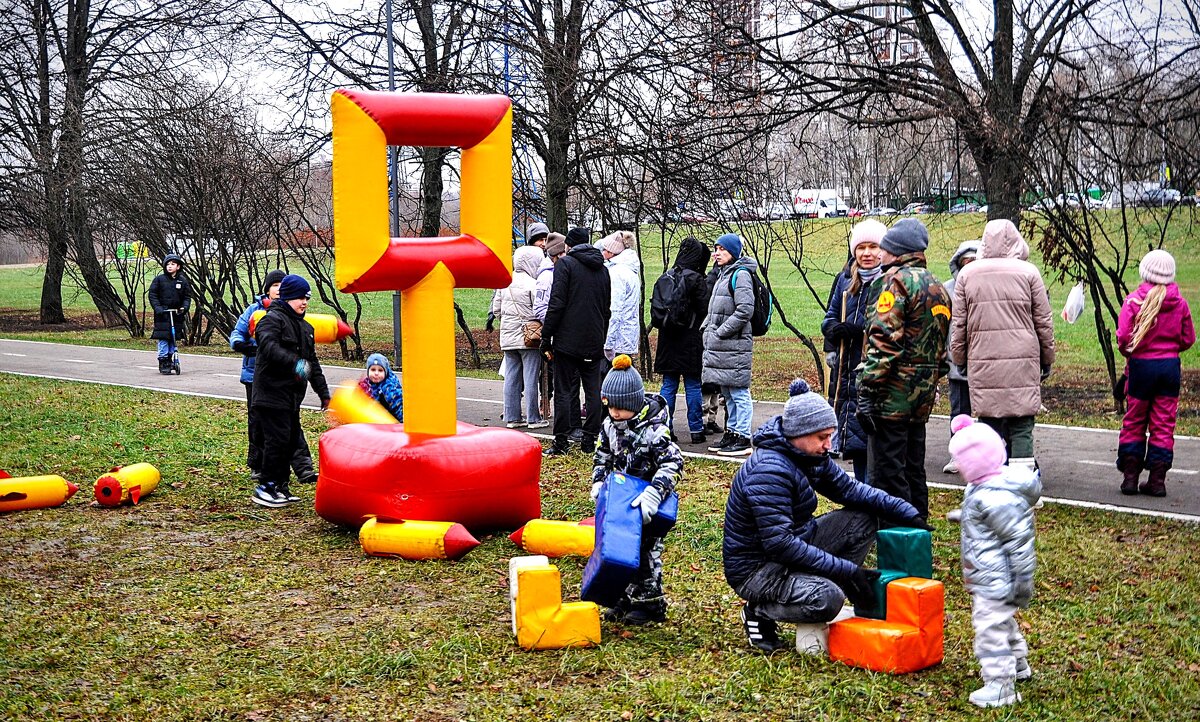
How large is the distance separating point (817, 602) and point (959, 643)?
2.97ft

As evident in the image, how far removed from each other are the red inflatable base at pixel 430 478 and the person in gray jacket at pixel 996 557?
3.62 meters

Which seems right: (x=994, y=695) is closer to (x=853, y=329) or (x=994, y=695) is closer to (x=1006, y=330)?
(x=1006, y=330)

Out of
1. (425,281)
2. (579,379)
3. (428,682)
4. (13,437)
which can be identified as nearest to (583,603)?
(428,682)

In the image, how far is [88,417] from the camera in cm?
1324

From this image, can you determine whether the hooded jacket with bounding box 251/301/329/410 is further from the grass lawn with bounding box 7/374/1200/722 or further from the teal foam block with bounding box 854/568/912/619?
the teal foam block with bounding box 854/568/912/619

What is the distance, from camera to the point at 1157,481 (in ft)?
28.4

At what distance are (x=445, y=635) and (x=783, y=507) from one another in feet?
6.29

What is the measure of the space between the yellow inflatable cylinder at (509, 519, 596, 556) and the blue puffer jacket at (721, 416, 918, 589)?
1853 mm

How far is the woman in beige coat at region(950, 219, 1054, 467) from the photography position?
7684mm

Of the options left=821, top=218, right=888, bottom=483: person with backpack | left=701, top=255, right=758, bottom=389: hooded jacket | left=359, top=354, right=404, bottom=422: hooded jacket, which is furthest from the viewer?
left=701, top=255, right=758, bottom=389: hooded jacket

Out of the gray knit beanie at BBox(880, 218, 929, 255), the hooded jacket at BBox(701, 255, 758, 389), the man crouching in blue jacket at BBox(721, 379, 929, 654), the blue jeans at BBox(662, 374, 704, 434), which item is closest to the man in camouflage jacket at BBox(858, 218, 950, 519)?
the gray knit beanie at BBox(880, 218, 929, 255)

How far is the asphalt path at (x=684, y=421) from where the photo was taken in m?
8.67

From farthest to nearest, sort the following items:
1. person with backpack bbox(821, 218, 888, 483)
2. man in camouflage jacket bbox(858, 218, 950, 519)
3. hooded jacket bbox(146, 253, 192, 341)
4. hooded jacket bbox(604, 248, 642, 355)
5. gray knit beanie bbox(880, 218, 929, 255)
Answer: hooded jacket bbox(146, 253, 192, 341)
hooded jacket bbox(604, 248, 642, 355)
person with backpack bbox(821, 218, 888, 483)
gray knit beanie bbox(880, 218, 929, 255)
man in camouflage jacket bbox(858, 218, 950, 519)

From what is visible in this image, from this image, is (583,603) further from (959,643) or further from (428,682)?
(959,643)
